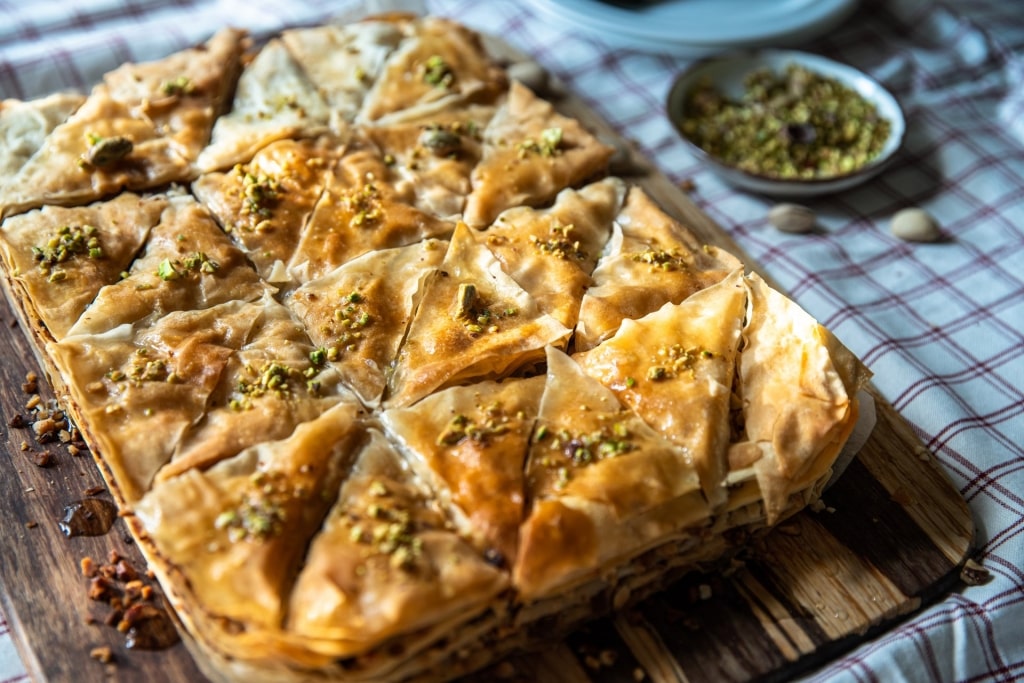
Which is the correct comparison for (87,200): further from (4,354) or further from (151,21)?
(151,21)

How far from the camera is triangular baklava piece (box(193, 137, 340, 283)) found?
3.80 metres

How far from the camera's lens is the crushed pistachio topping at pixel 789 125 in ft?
16.1

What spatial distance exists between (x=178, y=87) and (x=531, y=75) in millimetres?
1727

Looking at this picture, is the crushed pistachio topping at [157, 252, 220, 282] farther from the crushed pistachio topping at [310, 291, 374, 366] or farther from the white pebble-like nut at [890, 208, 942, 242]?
the white pebble-like nut at [890, 208, 942, 242]

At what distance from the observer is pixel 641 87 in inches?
220

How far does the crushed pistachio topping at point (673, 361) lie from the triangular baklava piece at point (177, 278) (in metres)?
1.43

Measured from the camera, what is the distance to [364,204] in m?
3.96

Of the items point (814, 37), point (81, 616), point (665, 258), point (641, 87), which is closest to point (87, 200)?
point (81, 616)

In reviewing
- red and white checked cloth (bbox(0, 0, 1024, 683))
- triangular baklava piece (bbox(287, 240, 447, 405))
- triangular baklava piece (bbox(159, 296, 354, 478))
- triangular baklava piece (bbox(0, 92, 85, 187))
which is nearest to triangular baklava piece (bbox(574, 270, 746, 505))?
triangular baklava piece (bbox(287, 240, 447, 405))

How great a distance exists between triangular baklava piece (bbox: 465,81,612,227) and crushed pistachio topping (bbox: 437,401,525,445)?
1050mm

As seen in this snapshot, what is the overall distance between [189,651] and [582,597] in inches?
45.7

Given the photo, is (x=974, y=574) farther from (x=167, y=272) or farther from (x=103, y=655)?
(x=167, y=272)

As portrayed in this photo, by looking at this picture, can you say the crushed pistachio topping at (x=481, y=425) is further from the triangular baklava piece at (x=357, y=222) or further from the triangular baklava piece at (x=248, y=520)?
the triangular baklava piece at (x=357, y=222)

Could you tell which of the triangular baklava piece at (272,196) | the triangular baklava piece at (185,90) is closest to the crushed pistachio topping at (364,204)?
the triangular baklava piece at (272,196)
